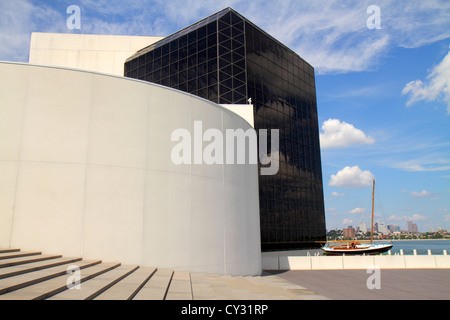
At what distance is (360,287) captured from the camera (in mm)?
13547

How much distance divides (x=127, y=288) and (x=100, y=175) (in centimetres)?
541

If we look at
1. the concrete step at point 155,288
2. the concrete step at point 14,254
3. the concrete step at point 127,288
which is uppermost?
the concrete step at point 14,254

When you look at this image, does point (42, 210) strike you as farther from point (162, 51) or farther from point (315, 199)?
point (315, 199)

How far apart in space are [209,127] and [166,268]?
6.35 meters

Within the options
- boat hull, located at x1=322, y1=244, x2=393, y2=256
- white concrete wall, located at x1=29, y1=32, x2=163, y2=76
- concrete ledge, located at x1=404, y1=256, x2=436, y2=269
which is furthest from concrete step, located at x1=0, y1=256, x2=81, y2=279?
boat hull, located at x1=322, y1=244, x2=393, y2=256

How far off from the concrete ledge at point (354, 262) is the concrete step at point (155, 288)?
14.6 meters

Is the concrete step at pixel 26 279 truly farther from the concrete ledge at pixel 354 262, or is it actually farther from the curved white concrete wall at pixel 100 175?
the concrete ledge at pixel 354 262

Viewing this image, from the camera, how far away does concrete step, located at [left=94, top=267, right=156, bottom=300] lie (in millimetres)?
6219

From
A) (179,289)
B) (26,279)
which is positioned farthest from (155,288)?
(26,279)

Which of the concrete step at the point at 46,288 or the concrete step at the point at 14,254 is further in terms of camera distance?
the concrete step at the point at 14,254

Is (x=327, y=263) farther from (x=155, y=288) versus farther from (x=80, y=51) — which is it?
(x=80, y=51)

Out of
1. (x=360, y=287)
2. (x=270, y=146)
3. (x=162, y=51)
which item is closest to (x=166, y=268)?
(x=360, y=287)

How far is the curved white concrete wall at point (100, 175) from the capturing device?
10.6 m

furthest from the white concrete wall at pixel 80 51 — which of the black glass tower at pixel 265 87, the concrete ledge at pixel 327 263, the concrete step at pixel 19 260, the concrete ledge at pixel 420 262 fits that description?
the concrete ledge at pixel 420 262
